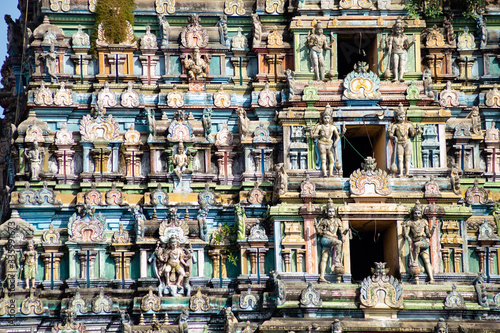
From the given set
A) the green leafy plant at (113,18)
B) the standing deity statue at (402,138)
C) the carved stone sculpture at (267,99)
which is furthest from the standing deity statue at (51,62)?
the standing deity statue at (402,138)

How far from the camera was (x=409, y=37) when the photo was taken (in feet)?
159

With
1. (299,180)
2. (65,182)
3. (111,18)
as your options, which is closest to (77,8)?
(111,18)

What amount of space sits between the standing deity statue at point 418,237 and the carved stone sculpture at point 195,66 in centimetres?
983

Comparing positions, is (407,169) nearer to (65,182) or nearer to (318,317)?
(318,317)

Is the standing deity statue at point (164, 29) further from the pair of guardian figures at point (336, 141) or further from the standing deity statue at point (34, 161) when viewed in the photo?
the pair of guardian figures at point (336, 141)

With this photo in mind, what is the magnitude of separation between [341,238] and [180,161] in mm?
6639

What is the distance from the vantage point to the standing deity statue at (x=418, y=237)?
43.7 m

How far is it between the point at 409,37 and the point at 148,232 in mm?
12358

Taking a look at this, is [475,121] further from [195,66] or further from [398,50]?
[195,66]

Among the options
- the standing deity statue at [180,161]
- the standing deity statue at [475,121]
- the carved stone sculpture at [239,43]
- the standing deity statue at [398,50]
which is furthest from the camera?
the carved stone sculpture at [239,43]

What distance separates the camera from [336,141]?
45719mm

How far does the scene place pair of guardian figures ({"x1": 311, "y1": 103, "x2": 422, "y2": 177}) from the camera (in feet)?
149

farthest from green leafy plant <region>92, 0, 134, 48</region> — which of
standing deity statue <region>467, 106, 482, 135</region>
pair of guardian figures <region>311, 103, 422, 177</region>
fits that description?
standing deity statue <region>467, 106, 482, 135</region>

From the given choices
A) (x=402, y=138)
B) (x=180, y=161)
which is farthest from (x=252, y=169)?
(x=402, y=138)
